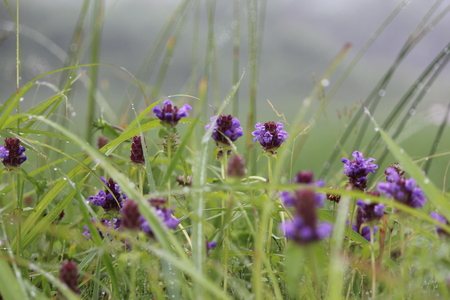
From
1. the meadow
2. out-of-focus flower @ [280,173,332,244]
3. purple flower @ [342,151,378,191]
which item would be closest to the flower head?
the meadow

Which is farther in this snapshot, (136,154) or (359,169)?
(136,154)

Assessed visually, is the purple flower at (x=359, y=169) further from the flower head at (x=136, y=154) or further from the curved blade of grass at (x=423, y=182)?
the flower head at (x=136, y=154)

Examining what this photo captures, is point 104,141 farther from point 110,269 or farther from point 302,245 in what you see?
point 302,245

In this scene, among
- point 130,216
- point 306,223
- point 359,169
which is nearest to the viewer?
point 306,223

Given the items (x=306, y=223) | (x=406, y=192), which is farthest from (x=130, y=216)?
(x=406, y=192)

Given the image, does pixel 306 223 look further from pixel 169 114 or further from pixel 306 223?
pixel 169 114

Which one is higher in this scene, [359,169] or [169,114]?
[169,114]

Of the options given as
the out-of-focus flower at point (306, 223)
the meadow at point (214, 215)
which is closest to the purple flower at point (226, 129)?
the meadow at point (214, 215)

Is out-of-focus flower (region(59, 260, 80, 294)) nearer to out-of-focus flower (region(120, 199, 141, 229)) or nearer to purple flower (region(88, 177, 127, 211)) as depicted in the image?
out-of-focus flower (region(120, 199, 141, 229))

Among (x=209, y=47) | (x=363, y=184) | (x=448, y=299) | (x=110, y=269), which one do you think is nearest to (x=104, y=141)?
(x=209, y=47)
